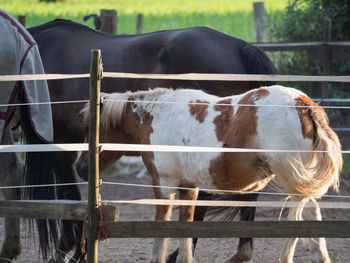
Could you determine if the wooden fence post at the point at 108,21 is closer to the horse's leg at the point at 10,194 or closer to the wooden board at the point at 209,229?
the horse's leg at the point at 10,194

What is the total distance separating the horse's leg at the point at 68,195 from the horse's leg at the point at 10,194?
36 centimetres

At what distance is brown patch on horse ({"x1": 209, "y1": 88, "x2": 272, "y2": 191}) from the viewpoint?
3.36 meters

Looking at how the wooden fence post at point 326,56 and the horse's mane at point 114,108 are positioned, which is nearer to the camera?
the horse's mane at point 114,108

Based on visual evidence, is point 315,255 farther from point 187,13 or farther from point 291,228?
point 187,13

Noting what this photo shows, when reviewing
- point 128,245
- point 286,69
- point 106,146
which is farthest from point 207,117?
point 286,69

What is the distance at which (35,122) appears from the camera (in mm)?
4098

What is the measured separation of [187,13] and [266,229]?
16436 mm

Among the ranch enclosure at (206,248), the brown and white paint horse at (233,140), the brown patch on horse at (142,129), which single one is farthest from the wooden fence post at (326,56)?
the brown patch on horse at (142,129)

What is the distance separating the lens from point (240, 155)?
11.2ft

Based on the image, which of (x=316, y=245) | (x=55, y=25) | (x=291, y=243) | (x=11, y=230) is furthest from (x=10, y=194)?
(x=316, y=245)

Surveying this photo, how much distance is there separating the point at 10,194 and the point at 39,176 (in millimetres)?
309

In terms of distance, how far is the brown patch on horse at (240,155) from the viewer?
3.36 meters

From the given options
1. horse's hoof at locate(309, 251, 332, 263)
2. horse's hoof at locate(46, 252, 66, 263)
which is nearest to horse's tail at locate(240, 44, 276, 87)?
horse's hoof at locate(309, 251, 332, 263)

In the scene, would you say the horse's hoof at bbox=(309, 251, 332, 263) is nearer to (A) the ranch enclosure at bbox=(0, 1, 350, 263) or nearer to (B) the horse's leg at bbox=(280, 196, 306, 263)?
(B) the horse's leg at bbox=(280, 196, 306, 263)
